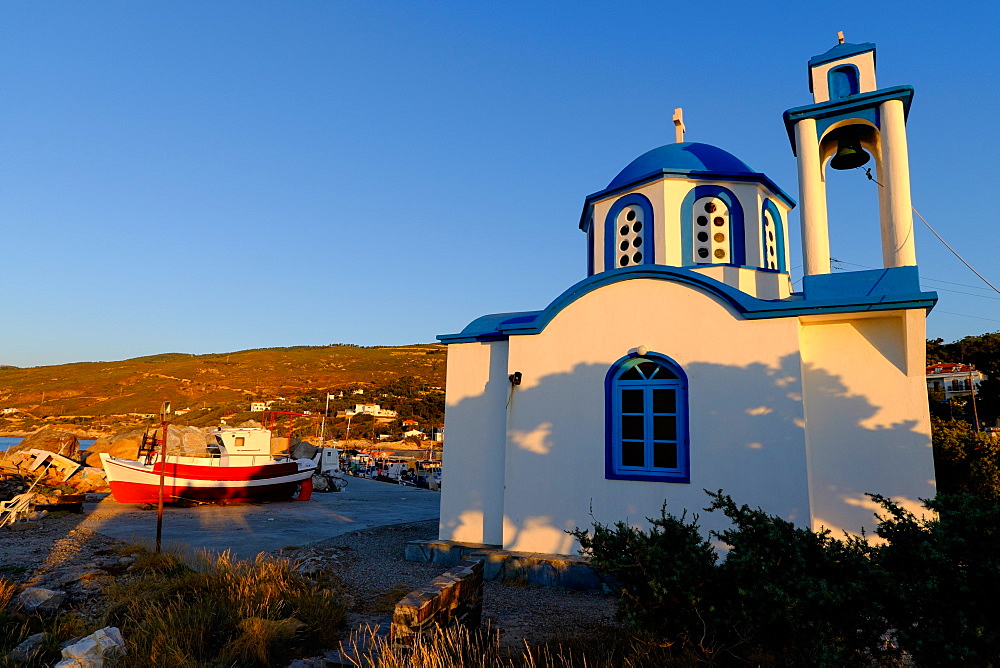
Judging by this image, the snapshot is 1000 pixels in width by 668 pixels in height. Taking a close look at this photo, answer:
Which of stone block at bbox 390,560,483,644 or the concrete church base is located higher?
stone block at bbox 390,560,483,644

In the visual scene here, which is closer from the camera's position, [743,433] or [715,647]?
[715,647]

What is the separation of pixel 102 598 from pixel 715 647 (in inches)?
273

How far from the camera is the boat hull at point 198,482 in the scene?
1858 centimetres

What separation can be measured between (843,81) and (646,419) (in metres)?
5.71

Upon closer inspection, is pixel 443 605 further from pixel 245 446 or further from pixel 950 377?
pixel 950 377

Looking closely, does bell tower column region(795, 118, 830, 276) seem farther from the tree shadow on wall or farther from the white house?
the tree shadow on wall

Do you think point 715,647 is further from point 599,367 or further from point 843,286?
point 843,286

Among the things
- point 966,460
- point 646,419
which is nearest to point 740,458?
point 646,419

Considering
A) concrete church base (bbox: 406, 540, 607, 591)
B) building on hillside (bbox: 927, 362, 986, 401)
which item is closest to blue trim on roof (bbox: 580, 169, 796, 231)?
concrete church base (bbox: 406, 540, 607, 591)

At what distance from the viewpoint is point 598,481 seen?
8.80 metres

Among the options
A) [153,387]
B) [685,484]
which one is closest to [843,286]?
[685,484]

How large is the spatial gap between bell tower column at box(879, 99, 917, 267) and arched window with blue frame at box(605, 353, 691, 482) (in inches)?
127

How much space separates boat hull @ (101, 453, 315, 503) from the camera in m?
18.6

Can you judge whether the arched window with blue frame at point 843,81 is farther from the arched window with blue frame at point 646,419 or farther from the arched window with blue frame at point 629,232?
the arched window with blue frame at point 646,419
